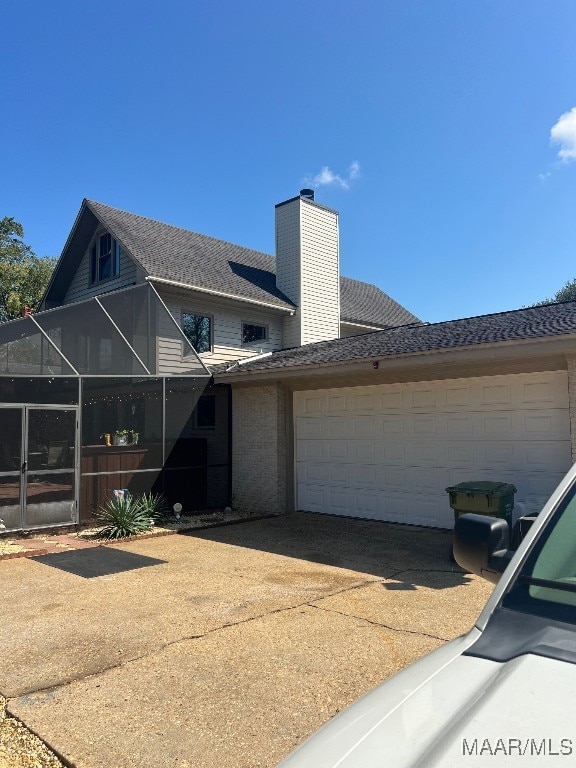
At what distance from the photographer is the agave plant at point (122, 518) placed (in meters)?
10.1

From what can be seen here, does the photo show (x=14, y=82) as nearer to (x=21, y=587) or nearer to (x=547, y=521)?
(x=21, y=587)

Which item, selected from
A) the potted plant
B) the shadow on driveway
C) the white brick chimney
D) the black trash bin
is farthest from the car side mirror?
the white brick chimney

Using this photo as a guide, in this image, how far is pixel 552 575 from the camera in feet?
6.63

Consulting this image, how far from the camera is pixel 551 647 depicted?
1.65 m

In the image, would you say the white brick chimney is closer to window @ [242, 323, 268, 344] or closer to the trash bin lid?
window @ [242, 323, 268, 344]

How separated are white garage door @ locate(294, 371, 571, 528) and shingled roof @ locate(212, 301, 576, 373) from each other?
80cm

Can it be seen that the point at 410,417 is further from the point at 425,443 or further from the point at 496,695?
the point at 496,695

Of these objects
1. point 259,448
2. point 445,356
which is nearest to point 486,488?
point 445,356

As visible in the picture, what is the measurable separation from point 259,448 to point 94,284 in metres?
7.96

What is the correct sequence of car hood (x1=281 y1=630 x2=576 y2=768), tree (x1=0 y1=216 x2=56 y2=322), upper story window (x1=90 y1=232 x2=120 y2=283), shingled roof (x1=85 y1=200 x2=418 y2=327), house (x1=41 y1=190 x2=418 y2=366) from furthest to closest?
tree (x1=0 y1=216 x2=56 y2=322), upper story window (x1=90 y1=232 x2=120 y2=283), house (x1=41 y1=190 x2=418 y2=366), shingled roof (x1=85 y1=200 x2=418 y2=327), car hood (x1=281 y1=630 x2=576 y2=768)

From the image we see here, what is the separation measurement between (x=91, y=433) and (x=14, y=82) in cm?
903

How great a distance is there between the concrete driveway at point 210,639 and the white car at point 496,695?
200 centimetres

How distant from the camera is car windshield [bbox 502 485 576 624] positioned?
188cm

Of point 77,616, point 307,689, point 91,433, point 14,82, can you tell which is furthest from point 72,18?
point 307,689
